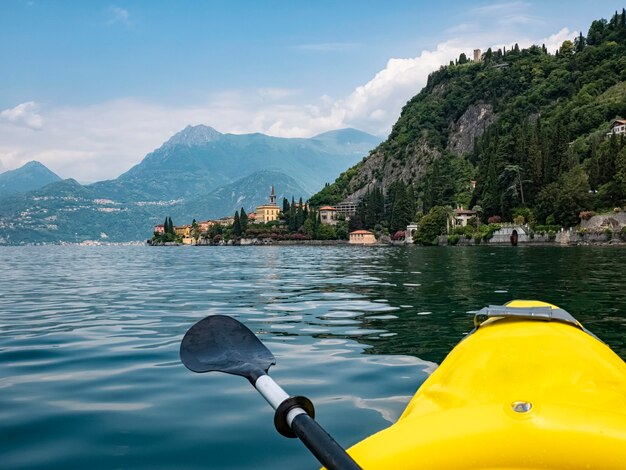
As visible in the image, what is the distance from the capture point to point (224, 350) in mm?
4656

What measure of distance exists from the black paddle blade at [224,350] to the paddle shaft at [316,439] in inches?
34.4

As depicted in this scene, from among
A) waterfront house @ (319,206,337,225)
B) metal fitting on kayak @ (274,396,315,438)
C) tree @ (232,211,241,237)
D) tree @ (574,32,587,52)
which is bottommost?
metal fitting on kayak @ (274,396,315,438)

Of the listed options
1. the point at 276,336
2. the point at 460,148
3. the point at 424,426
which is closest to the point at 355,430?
the point at 424,426

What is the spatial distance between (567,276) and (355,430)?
2043 centimetres

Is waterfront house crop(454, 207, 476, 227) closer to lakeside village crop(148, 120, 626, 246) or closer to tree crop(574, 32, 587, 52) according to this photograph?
lakeside village crop(148, 120, 626, 246)

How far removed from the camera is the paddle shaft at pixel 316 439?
244 cm

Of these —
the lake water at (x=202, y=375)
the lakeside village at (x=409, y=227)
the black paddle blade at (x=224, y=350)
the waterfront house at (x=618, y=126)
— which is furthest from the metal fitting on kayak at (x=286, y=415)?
the waterfront house at (x=618, y=126)

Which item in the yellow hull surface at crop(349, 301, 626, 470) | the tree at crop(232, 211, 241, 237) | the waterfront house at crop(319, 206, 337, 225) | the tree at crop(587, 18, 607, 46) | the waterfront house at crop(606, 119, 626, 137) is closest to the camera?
the yellow hull surface at crop(349, 301, 626, 470)

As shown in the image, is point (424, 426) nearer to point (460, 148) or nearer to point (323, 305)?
point (323, 305)

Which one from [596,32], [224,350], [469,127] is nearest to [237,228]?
[469,127]

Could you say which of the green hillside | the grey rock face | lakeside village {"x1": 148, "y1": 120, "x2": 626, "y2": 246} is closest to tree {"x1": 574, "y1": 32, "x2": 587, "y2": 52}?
the green hillside

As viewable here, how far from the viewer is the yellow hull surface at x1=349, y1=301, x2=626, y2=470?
241cm

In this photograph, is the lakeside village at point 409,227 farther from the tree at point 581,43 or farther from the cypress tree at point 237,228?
the tree at point 581,43

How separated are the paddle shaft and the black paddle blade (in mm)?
875
